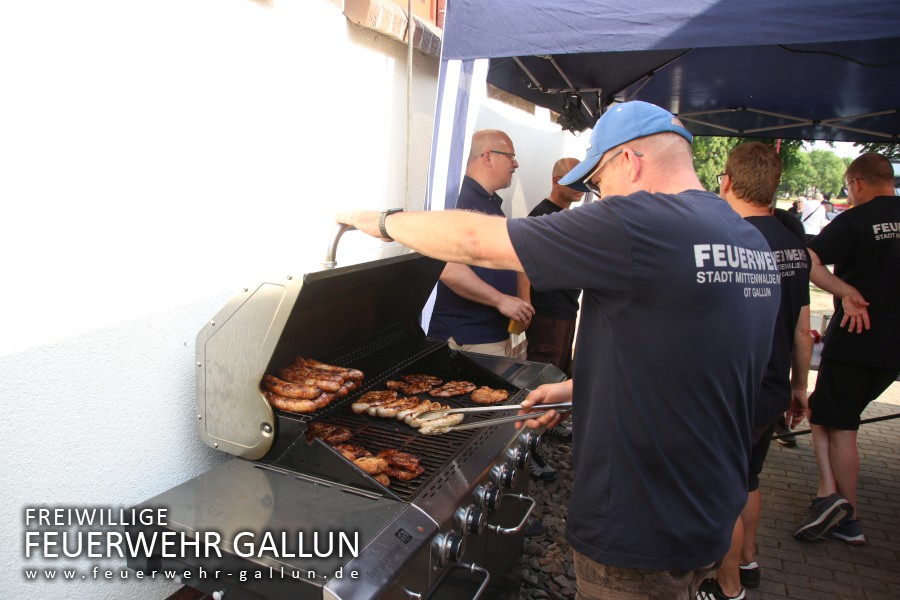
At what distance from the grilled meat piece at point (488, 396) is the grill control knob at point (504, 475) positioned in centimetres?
37

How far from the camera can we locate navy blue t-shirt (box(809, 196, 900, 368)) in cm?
374

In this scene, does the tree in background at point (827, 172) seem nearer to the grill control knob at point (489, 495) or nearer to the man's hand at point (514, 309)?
the man's hand at point (514, 309)

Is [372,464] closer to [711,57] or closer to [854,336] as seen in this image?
[854,336]

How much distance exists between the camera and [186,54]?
2.13m

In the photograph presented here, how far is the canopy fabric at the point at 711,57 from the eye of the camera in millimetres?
2516

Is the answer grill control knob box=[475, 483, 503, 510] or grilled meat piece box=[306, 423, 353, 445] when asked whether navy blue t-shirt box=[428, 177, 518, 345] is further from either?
grill control knob box=[475, 483, 503, 510]

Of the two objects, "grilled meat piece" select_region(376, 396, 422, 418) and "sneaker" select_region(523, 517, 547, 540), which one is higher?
"grilled meat piece" select_region(376, 396, 422, 418)

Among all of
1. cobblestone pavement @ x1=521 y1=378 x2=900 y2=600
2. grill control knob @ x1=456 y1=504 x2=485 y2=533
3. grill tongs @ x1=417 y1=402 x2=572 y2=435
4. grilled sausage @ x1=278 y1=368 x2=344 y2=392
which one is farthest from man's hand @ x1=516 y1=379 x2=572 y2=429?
cobblestone pavement @ x1=521 y1=378 x2=900 y2=600

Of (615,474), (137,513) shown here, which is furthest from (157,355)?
(615,474)

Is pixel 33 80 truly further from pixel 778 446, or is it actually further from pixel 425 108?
pixel 778 446

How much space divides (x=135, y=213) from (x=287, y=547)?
3.91 ft

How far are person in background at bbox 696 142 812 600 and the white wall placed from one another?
2060 mm

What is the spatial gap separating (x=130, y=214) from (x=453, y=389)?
146cm

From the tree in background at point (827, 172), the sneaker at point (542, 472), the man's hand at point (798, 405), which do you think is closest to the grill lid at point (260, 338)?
the sneaker at point (542, 472)
